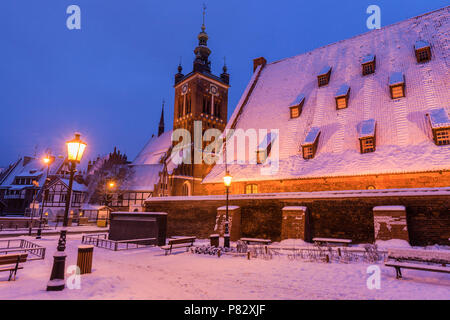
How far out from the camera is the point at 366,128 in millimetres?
19500

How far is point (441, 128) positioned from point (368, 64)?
942 cm

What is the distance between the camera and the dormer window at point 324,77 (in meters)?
25.3

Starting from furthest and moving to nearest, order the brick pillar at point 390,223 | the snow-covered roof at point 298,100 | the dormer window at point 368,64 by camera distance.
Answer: the snow-covered roof at point 298,100 → the dormer window at point 368,64 → the brick pillar at point 390,223

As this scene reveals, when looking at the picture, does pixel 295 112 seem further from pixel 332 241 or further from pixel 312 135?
pixel 332 241

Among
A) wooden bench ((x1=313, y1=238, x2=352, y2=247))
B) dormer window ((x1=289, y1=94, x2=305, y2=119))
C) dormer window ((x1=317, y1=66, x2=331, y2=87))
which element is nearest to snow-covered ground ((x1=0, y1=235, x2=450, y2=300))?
wooden bench ((x1=313, y1=238, x2=352, y2=247))

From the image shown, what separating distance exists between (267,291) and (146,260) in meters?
7.23

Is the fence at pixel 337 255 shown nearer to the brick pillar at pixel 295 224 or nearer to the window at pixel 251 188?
the brick pillar at pixel 295 224

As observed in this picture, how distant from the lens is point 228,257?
44.2 feet

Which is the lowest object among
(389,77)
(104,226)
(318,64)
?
(104,226)

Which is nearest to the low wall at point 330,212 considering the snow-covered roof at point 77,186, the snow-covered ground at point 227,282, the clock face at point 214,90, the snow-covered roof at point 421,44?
the snow-covered ground at point 227,282

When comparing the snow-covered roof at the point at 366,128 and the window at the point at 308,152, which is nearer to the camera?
the snow-covered roof at the point at 366,128

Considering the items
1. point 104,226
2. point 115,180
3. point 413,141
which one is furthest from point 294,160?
point 115,180

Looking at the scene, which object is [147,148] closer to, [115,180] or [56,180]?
[115,180]

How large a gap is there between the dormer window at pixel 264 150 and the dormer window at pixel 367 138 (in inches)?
292
